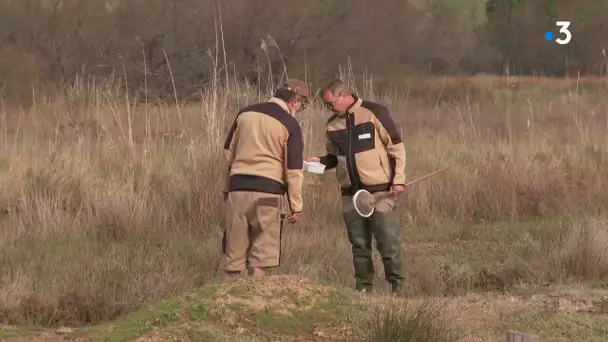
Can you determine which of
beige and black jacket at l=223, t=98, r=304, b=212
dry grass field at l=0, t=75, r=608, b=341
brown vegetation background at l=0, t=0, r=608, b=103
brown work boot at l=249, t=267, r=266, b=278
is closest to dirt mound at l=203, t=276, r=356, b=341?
dry grass field at l=0, t=75, r=608, b=341

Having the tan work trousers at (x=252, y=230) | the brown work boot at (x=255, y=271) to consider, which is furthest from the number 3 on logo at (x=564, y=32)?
the brown work boot at (x=255, y=271)

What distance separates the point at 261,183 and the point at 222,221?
9.24 feet

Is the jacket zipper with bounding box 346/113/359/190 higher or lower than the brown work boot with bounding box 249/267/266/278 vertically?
higher

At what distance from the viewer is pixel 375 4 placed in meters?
29.3

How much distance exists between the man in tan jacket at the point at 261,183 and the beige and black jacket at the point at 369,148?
0.61 metres

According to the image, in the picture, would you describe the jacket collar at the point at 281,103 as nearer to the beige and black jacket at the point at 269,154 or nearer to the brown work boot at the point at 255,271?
the beige and black jacket at the point at 269,154

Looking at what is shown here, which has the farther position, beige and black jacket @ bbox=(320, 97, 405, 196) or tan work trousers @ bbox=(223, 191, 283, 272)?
beige and black jacket @ bbox=(320, 97, 405, 196)

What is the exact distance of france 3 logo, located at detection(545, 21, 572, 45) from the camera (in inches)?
1296

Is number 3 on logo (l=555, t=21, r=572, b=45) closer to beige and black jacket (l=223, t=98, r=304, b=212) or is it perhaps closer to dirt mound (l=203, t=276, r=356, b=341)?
beige and black jacket (l=223, t=98, r=304, b=212)

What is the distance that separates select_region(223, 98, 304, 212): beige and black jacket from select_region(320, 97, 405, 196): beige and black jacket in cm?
62

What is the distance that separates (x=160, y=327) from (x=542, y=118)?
1352 cm

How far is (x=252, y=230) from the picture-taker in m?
6.54

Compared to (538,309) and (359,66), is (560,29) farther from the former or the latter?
(538,309)

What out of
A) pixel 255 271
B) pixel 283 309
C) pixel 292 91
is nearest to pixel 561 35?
pixel 292 91
